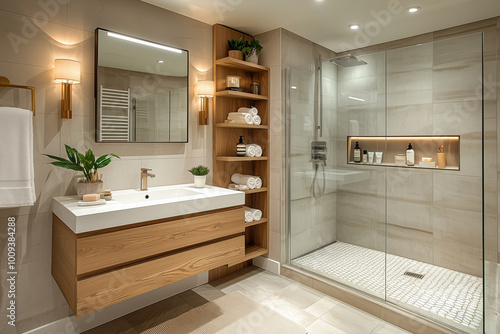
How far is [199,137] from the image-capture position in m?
2.81

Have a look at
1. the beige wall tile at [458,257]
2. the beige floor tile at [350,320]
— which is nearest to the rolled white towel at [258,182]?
the beige floor tile at [350,320]

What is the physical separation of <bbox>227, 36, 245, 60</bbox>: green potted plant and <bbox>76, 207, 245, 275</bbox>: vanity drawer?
1.52 meters

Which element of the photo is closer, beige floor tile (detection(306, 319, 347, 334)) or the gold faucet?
beige floor tile (detection(306, 319, 347, 334))

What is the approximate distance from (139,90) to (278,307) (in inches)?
82.0

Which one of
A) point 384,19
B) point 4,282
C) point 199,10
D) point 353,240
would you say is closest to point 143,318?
point 4,282

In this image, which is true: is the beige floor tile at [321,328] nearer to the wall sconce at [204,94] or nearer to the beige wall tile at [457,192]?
the beige wall tile at [457,192]

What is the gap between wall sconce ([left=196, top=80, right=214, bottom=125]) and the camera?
105 inches

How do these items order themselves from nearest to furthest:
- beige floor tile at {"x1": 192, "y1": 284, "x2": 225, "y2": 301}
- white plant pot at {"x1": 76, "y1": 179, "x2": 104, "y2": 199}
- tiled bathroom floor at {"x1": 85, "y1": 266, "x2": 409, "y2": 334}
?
white plant pot at {"x1": 76, "y1": 179, "x2": 104, "y2": 199} → tiled bathroom floor at {"x1": 85, "y1": 266, "x2": 409, "y2": 334} → beige floor tile at {"x1": 192, "y1": 284, "x2": 225, "y2": 301}

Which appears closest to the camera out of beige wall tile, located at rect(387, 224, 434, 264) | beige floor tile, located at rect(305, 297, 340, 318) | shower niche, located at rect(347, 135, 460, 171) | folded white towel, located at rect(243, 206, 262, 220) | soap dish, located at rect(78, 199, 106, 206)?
soap dish, located at rect(78, 199, 106, 206)

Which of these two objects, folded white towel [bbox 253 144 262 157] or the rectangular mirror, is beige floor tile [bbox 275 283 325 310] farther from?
the rectangular mirror

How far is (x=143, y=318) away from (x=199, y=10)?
8.36 ft

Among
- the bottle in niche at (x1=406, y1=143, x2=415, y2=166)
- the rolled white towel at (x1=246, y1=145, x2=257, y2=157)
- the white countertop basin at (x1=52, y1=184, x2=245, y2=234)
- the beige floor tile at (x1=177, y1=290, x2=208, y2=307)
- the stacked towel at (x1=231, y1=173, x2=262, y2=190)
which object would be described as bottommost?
the beige floor tile at (x1=177, y1=290, x2=208, y2=307)

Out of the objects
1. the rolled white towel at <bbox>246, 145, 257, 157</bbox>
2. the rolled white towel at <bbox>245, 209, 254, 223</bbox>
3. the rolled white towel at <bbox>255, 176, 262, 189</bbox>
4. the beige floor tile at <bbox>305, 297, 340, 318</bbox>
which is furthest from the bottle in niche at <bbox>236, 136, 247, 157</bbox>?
the beige floor tile at <bbox>305, 297, 340, 318</bbox>

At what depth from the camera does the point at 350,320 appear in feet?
7.44
